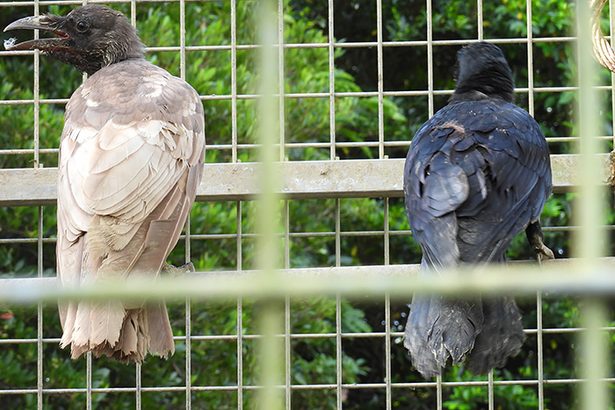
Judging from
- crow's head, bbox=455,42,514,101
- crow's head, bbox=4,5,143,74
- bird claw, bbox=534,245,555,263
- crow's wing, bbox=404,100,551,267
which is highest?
crow's head, bbox=4,5,143,74

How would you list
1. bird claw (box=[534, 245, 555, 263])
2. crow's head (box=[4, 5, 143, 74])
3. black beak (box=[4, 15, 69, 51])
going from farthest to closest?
crow's head (box=[4, 5, 143, 74])
black beak (box=[4, 15, 69, 51])
bird claw (box=[534, 245, 555, 263])

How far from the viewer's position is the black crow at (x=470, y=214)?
2697mm

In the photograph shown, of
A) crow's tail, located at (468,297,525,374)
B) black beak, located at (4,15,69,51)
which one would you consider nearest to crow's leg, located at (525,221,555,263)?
crow's tail, located at (468,297,525,374)

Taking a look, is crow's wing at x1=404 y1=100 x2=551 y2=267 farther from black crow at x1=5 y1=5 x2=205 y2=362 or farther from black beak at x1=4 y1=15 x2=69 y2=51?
black beak at x1=4 y1=15 x2=69 y2=51

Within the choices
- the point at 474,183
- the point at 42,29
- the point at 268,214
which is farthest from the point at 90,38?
the point at 268,214

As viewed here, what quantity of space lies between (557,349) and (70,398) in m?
3.21

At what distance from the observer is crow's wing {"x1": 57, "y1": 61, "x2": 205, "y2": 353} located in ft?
9.42

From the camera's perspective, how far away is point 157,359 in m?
6.10

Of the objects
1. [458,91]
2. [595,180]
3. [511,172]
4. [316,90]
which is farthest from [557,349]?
[595,180]

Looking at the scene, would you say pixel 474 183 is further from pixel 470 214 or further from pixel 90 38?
pixel 90 38

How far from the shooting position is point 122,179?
2980 mm

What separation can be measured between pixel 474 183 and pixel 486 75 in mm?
811

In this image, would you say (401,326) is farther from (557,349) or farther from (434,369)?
(434,369)

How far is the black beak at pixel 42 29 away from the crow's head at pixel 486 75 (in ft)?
4.13
